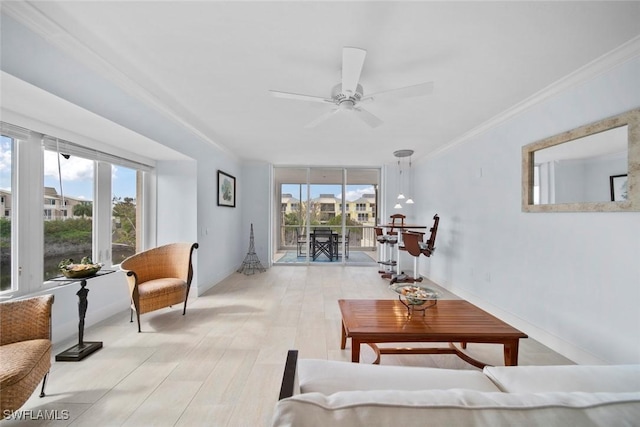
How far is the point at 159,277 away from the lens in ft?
10.8

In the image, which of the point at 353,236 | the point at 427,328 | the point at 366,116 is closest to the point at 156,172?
the point at 366,116

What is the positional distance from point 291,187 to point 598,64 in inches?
208

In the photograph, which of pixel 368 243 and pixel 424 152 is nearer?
pixel 424 152

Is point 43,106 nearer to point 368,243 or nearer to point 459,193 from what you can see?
point 459,193

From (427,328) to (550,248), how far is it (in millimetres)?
1568

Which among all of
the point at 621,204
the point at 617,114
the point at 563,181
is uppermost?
the point at 617,114

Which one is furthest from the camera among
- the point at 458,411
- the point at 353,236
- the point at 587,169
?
the point at 353,236

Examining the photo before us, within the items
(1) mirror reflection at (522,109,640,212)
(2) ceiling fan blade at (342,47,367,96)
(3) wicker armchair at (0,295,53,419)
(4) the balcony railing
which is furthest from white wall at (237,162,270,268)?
(1) mirror reflection at (522,109,640,212)

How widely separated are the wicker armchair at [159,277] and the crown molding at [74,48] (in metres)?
1.70

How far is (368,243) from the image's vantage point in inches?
261

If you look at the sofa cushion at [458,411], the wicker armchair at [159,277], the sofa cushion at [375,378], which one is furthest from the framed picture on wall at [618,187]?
the wicker armchair at [159,277]

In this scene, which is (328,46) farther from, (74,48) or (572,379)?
(572,379)

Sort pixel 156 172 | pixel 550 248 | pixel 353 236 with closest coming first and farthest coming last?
pixel 550 248 < pixel 156 172 < pixel 353 236

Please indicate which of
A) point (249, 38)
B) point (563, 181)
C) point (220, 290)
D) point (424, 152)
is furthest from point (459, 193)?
point (220, 290)
